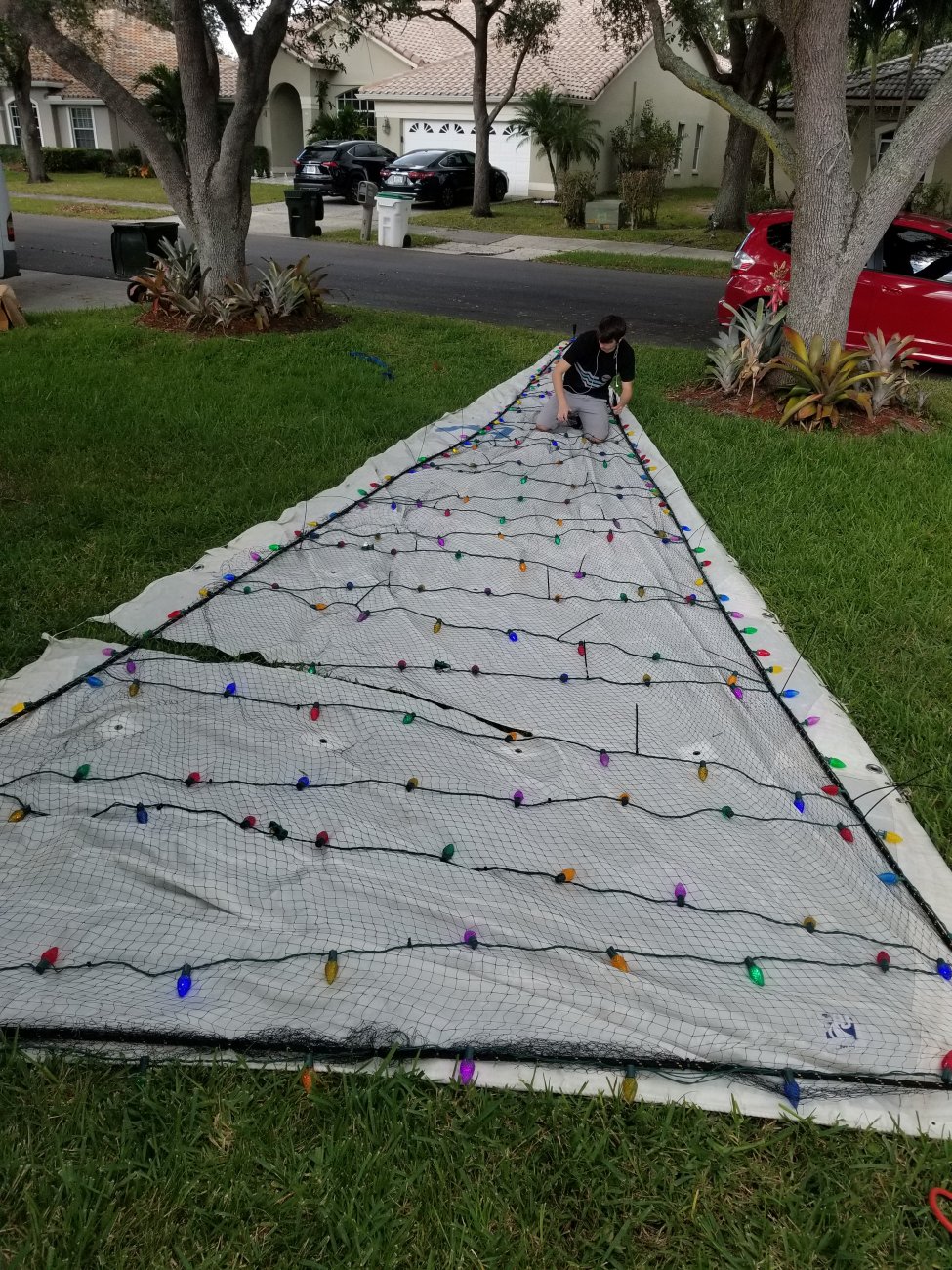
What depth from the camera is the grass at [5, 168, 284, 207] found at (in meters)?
21.9

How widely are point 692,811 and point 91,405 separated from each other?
5223 mm

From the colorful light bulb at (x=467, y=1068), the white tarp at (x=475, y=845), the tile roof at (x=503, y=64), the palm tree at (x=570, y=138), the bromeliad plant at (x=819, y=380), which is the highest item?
the tile roof at (x=503, y=64)

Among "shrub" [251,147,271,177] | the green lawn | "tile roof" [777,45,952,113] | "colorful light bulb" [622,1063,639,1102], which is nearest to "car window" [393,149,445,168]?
"tile roof" [777,45,952,113]

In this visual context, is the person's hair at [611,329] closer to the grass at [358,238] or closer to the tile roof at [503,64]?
Answer: the grass at [358,238]

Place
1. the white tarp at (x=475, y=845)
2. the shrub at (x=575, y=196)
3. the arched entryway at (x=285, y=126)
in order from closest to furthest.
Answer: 1. the white tarp at (x=475, y=845)
2. the shrub at (x=575, y=196)
3. the arched entryway at (x=285, y=126)

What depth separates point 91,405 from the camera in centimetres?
620

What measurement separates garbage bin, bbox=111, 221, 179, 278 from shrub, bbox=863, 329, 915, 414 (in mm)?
7724

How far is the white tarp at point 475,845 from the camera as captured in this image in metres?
1.91

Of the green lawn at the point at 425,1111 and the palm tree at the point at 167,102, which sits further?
the palm tree at the point at 167,102

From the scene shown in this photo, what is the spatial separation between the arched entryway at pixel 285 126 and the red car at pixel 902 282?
28080 millimetres

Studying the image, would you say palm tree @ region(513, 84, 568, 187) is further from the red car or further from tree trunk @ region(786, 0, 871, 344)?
tree trunk @ region(786, 0, 871, 344)

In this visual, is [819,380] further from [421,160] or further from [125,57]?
[125,57]

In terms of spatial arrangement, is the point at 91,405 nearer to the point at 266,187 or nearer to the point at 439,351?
the point at 439,351

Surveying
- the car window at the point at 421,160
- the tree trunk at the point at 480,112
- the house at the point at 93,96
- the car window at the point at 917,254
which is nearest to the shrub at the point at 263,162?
the house at the point at 93,96
